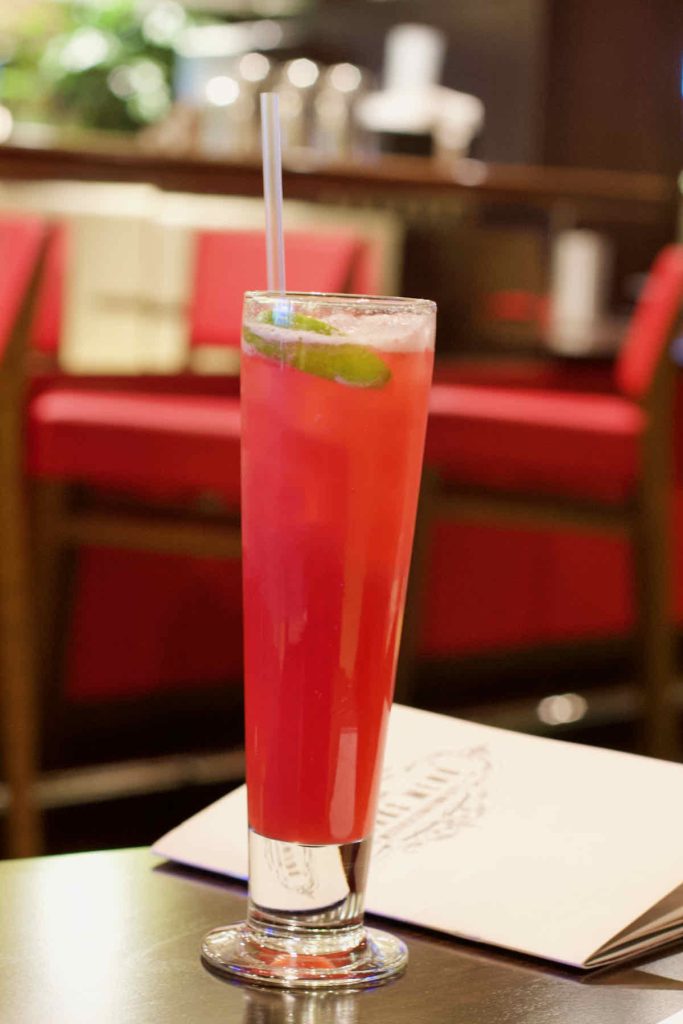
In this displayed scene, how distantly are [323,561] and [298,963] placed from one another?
0.52ft

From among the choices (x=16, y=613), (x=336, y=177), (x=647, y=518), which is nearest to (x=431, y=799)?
(x=16, y=613)

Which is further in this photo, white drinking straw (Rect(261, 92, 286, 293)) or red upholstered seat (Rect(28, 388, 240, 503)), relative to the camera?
red upholstered seat (Rect(28, 388, 240, 503))

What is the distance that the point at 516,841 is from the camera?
2.32ft

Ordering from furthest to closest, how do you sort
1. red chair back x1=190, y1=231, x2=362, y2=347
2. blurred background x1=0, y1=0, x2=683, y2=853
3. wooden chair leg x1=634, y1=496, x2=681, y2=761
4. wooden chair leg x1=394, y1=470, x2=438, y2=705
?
red chair back x1=190, y1=231, x2=362, y2=347, wooden chair leg x1=394, y1=470, x2=438, y2=705, wooden chair leg x1=634, y1=496, x2=681, y2=761, blurred background x1=0, y1=0, x2=683, y2=853

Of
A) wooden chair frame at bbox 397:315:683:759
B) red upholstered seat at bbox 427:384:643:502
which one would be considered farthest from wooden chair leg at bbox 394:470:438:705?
red upholstered seat at bbox 427:384:643:502

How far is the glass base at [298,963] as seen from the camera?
0.58 metres

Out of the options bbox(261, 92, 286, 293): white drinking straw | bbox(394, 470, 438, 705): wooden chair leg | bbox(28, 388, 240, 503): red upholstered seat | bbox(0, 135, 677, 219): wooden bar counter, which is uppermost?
bbox(0, 135, 677, 219): wooden bar counter

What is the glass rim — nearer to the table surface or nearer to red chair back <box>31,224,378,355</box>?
the table surface

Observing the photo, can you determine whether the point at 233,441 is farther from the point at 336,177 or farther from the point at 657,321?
the point at 336,177

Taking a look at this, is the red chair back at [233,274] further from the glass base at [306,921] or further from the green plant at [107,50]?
the glass base at [306,921]

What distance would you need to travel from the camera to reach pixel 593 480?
10.9 ft

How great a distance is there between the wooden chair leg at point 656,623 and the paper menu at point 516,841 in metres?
1.66

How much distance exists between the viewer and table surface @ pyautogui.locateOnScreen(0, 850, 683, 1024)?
1.80 ft

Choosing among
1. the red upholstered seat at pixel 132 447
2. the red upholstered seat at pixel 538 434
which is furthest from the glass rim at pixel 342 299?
the red upholstered seat at pixel 538 434
